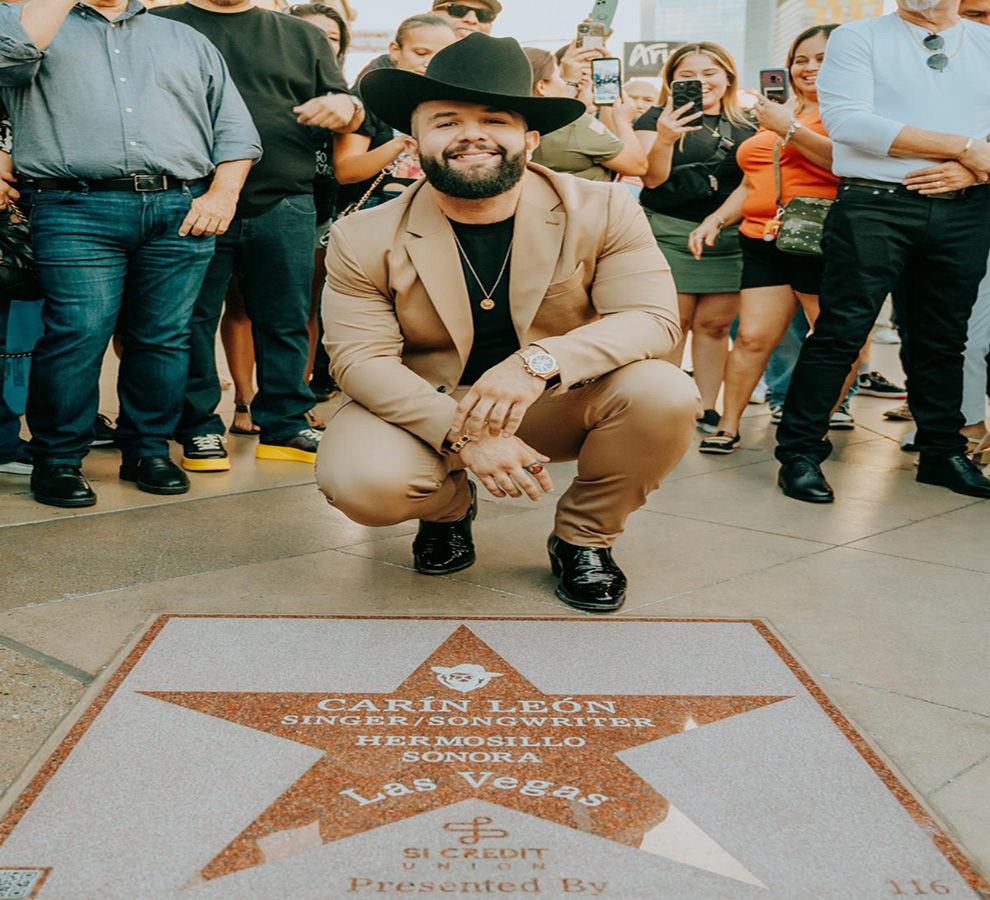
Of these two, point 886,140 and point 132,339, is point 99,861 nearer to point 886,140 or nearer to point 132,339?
point 132,339

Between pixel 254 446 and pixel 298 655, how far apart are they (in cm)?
276

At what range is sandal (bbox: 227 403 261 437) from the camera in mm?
5559

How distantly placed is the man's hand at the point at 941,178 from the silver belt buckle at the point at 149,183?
2779 mm

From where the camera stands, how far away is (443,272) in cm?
309

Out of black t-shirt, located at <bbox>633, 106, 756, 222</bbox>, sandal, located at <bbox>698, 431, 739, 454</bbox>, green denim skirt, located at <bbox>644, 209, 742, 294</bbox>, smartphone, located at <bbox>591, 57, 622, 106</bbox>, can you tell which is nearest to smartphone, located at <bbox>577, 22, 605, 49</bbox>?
smartphone, located at <bbox>591, 57, 622, 106</bbox>

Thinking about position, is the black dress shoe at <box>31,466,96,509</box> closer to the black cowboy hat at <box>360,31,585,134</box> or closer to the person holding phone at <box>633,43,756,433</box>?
the black cowboy hat at <box>360,31,585,134</box>

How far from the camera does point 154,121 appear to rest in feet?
13.3

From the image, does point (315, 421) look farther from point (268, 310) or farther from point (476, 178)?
point (476, 178)

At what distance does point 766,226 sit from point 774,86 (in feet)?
2.72

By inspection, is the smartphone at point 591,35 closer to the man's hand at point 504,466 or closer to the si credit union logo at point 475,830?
the man's hand at point 504,466

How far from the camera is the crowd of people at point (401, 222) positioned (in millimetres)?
3139

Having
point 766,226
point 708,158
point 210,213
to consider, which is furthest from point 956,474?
point 210,213

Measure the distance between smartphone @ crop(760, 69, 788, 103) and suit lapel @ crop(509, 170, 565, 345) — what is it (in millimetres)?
2594

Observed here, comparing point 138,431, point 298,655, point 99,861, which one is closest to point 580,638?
point 298,655
